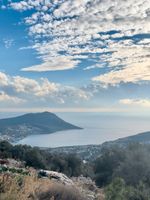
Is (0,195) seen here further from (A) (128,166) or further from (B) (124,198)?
(A) (128,166)

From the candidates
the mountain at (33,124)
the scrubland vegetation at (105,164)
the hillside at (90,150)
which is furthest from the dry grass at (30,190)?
the mountain at (33,124)

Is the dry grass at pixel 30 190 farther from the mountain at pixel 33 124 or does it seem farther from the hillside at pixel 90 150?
the mountain at pixel 33 124

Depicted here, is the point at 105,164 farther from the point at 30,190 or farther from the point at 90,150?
the point at 90,150

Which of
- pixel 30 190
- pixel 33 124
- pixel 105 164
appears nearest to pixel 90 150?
pixel 105 164

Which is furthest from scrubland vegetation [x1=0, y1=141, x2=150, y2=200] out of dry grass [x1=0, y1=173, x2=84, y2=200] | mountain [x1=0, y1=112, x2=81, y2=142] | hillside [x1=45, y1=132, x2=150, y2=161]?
mountain [x1=0, y1=112, x2=81, y2=142]

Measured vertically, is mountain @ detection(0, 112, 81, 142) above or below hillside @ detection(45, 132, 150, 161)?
above

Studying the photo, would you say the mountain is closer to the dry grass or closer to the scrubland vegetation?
the scrubland vegetation

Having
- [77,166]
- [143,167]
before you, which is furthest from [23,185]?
[77,166]
